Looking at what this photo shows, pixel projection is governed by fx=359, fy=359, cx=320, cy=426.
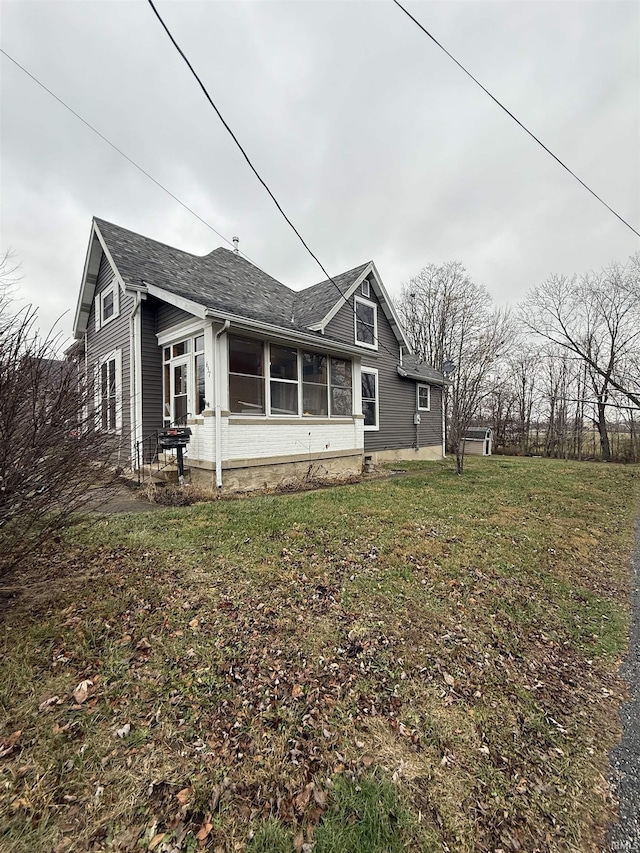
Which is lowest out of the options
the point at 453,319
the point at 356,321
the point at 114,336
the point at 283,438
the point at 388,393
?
the point at 283,438

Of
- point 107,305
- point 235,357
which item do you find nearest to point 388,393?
point 235,357

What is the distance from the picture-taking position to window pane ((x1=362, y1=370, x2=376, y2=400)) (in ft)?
44.7

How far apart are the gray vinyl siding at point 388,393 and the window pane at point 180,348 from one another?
17.1 ft

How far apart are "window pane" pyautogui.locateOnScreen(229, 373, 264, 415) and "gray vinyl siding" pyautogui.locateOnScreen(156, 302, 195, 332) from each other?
1921mm

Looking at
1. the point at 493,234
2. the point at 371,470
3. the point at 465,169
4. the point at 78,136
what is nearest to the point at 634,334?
the point at 493,234

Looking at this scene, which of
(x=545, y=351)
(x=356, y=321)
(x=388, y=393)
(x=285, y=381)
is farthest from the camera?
(x=545, y=351)

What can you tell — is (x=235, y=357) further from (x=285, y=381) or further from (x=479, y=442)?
(x=479, y=442)

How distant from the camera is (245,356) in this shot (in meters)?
8.48

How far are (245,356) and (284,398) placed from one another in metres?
1.53

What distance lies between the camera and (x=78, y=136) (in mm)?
7195

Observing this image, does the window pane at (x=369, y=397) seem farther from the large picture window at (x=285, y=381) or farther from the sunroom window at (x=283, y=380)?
the sunroom window at (x=283, y=380)

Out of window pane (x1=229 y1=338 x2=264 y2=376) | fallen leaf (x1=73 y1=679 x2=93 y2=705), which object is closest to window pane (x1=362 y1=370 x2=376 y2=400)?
window pane (x1=229 y1=338 x2=264 y2=376)

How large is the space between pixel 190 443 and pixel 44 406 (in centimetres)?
545

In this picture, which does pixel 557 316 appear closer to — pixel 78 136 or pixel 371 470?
pixel 371 470
